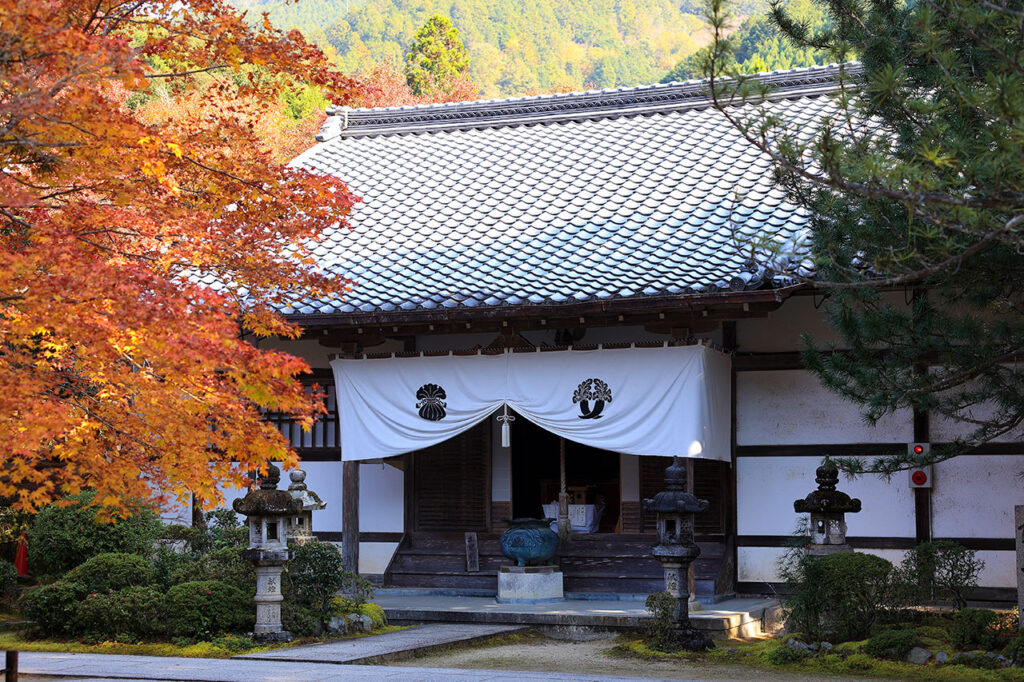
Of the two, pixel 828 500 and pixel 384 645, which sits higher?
pixel 828 500

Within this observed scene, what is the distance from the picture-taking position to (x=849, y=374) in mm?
9766

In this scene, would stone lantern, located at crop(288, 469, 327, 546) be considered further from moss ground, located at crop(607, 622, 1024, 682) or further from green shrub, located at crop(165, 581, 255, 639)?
moss ground, located at crop(607, 622, 1024, 682)

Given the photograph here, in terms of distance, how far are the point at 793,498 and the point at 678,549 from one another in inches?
114

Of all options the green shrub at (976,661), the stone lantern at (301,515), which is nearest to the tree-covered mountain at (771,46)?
the stone lantern at (301,515)

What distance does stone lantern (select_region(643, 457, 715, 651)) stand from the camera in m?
10.5

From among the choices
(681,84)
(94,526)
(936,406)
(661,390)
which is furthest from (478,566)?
(681,84)

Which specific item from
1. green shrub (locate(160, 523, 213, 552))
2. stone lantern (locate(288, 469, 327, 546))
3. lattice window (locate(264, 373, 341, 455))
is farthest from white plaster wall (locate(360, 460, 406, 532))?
stone lantern (locate(288, 469, 327, 546))

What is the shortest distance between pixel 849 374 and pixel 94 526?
27.0 feet

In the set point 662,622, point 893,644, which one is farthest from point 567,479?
point 893,644

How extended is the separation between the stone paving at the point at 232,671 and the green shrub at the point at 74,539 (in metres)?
2.72

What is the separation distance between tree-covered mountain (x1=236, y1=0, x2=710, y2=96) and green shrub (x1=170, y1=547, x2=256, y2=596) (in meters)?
56.7

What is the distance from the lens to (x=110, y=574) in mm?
11766

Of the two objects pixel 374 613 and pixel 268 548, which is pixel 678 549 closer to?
pixel 374 613

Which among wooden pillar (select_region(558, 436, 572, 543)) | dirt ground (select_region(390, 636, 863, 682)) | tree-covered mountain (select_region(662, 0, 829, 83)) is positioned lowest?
dirt ground (select_region(390, 636, 863, 682))
